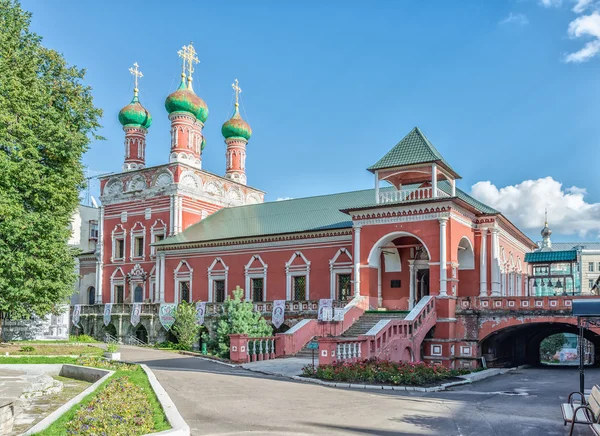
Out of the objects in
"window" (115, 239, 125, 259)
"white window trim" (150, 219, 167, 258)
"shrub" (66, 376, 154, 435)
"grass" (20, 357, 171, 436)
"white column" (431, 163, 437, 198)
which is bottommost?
"grass" (20, 357, 171, 436)

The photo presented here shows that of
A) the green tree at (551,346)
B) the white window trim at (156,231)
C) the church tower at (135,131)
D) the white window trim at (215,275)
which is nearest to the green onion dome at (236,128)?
the church tower at (135,131)

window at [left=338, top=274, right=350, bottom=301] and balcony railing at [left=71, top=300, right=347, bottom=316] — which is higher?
window at [left=338, top=274, right=350, bottom=301]

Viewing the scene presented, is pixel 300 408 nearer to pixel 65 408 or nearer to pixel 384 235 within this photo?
pixel 65 408

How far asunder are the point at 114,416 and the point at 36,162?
15.0m

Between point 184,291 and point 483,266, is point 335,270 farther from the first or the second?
point 184,291

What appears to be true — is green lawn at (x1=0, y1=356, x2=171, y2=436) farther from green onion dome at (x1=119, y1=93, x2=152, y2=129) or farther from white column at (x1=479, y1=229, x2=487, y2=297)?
green onion dome at (x1=119, y1=93, x2=152, y2=129)

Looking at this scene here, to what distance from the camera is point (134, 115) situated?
39.4 metres

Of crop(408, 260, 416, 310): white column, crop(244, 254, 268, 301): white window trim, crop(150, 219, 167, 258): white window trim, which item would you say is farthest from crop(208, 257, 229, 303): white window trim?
crop(408, 260, 416, 310): white column

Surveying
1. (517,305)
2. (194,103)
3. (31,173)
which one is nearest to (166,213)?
(194,103)

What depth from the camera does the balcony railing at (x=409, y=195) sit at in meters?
23.6

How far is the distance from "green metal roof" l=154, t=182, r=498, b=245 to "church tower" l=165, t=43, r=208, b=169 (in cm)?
407

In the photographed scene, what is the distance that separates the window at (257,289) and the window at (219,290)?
1.91m

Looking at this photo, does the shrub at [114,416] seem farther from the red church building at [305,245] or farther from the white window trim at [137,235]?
the white window trim at [137,235]

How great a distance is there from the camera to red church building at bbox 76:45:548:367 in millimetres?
22734
